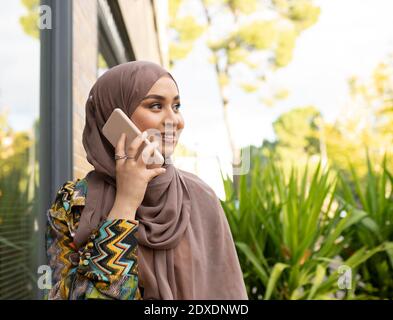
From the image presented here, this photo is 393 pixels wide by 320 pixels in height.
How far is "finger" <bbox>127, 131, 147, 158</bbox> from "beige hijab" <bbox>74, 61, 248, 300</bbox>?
0.11 m

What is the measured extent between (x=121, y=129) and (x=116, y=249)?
250 mm

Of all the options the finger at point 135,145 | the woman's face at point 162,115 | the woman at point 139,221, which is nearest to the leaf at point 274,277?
the woman at point 139,221

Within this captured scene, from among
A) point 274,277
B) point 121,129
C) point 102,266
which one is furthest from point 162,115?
point 274,277

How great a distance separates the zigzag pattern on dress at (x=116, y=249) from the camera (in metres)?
1.08

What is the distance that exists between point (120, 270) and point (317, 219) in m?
2.75

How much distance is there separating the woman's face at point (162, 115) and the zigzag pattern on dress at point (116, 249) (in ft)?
0.64

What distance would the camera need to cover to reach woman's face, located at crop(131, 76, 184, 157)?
3.92 feet

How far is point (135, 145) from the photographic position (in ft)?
3.61

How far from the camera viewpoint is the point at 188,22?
24125mm

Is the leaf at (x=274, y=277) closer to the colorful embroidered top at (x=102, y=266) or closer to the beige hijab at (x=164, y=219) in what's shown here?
the beige hijab at (x=164, y=219)

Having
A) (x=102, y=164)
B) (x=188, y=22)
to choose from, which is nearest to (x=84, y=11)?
(x=102, y=164)

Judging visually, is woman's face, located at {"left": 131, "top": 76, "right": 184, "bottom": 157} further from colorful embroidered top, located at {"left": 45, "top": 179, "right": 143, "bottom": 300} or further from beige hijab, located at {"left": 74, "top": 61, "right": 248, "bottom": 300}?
colorful embroidered top, located at {"left": 45, "top": 179, "right": 143, "bottom": 300}

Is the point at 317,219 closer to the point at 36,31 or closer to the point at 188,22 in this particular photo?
the point at 36,31

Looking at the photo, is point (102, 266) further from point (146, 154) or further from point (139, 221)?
point (146, 154)
